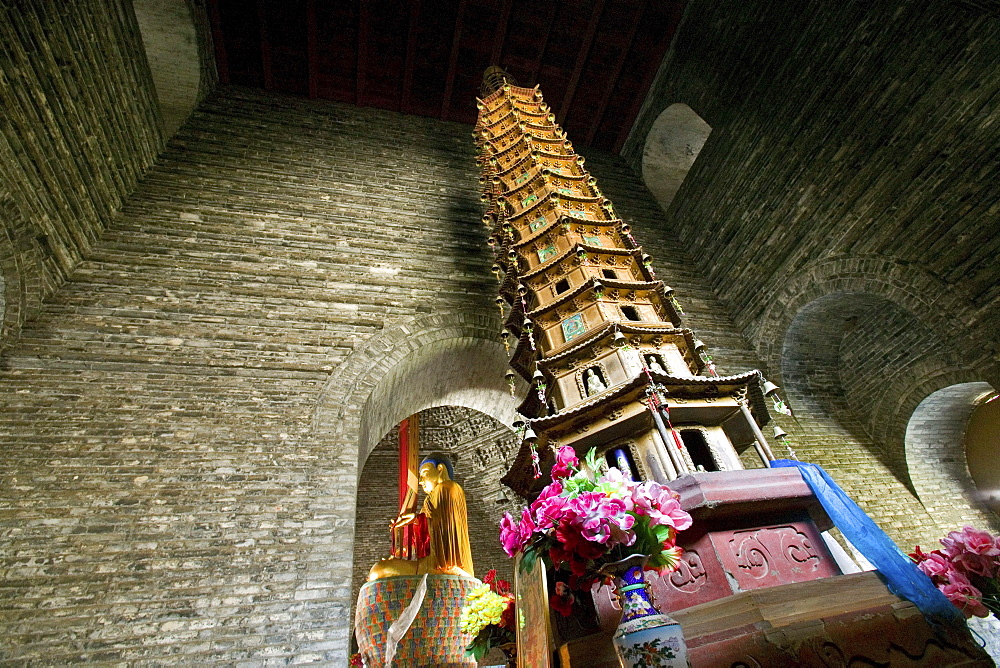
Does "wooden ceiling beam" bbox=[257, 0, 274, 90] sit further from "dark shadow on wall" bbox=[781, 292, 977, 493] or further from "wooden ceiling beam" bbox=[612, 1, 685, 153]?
"dark shadow on wall" bbox=[781, 292, 977, 493]

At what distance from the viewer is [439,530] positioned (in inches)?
191

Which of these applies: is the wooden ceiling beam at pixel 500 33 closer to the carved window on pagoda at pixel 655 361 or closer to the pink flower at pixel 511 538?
the carved window on pagoda at pixel 655 361

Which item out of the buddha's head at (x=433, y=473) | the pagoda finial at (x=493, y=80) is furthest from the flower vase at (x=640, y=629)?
the pagoda finial at (x=493, y=80)

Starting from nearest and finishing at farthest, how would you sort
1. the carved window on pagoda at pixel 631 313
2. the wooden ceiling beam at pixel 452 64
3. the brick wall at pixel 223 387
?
the brick wall at pixel 223 387 < the carved window on pagoda at pixel 631 313 < the wooden ceiling beam at pixel 452 64

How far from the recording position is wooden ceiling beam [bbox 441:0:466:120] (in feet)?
29.0

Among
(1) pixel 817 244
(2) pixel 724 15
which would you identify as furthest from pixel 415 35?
(1) pixel 817 244

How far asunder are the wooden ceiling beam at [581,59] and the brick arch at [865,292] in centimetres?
561

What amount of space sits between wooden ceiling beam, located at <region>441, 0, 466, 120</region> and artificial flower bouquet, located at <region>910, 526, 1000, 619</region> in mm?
9319

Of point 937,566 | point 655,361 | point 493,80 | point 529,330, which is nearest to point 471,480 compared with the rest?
point 529,330

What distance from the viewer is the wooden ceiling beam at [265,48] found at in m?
8.18

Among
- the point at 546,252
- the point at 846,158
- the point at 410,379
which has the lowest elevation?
the point at 410,379

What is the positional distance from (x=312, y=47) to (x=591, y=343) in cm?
733

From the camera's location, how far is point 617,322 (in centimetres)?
435

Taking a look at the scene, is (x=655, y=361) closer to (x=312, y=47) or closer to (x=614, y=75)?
(x=614, y=75)
